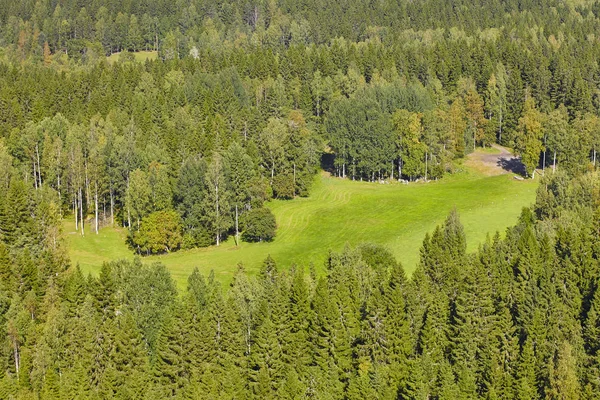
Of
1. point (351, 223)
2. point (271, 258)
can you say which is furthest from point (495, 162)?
point (271, 258)

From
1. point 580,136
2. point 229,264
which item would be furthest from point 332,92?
point 229,264

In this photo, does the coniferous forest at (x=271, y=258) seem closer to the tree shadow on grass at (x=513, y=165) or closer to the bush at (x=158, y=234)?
the bush at (x=158, y=234)

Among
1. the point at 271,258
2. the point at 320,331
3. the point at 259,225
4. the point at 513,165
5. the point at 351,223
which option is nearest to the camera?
the point at 320,331

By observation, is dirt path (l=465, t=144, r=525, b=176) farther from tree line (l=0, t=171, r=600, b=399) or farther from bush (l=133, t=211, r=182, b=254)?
bush (l=133, t=211, r=182, b=254)

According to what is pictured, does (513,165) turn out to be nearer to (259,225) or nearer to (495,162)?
(495,162)

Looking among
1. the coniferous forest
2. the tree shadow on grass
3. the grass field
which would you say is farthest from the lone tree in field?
the grass field

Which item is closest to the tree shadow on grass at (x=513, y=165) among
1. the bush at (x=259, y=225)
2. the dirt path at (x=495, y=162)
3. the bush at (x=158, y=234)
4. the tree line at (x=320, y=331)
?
the dirt path at (x=495, y=162)
